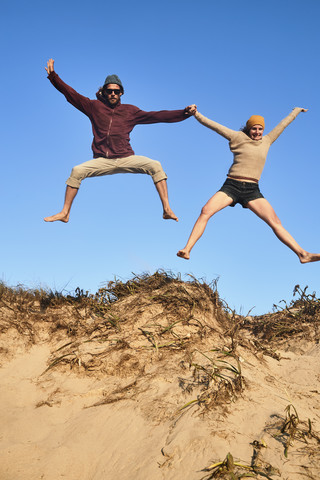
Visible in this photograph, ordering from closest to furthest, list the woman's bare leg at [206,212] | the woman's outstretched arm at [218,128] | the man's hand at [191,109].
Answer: the woman's bare leg at [206,212]
the woman's outstretched arm at [218,128]
the man's hand at [191,109]

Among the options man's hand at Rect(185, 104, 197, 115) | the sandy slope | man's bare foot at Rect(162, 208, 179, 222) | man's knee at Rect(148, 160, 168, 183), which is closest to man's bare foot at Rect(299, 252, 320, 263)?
the sandy slope

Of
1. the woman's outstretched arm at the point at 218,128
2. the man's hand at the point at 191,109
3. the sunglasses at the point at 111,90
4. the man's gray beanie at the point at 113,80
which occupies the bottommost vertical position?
the sunglasses at the point at 111,90

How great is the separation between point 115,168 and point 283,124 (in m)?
2.61

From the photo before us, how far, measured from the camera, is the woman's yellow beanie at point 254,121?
20.1 feet

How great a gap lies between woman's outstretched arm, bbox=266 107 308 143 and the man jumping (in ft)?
4.28

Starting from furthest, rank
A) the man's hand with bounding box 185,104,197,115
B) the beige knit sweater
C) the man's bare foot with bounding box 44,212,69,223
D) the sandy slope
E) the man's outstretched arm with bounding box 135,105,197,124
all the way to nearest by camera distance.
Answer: the man's outstretched arm with bounding box 135,105,197,124
the man's hand with bounding box 185,104,197,115
the beige knit sweater
the man's bare foot with bounding box 44,212,69,223
the sandy slope

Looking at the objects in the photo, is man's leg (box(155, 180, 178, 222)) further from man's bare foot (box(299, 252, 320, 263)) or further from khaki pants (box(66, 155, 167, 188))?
man's bare foot (box(299, 252, 320, 263))

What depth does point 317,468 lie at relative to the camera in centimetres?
277

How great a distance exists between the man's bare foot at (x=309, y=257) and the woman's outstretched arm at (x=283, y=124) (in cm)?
176

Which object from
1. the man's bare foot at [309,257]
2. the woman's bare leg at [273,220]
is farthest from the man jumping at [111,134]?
the man's bare foot at [309,257]

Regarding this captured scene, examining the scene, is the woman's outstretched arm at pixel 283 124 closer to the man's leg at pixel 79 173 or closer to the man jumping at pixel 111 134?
the man jumping at pixel 111 134

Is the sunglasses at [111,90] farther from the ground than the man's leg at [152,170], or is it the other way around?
the sunglasses at [111,90]

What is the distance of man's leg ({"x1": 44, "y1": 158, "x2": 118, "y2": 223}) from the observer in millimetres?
5961

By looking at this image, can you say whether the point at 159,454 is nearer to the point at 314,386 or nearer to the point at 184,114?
the point at 314,386
